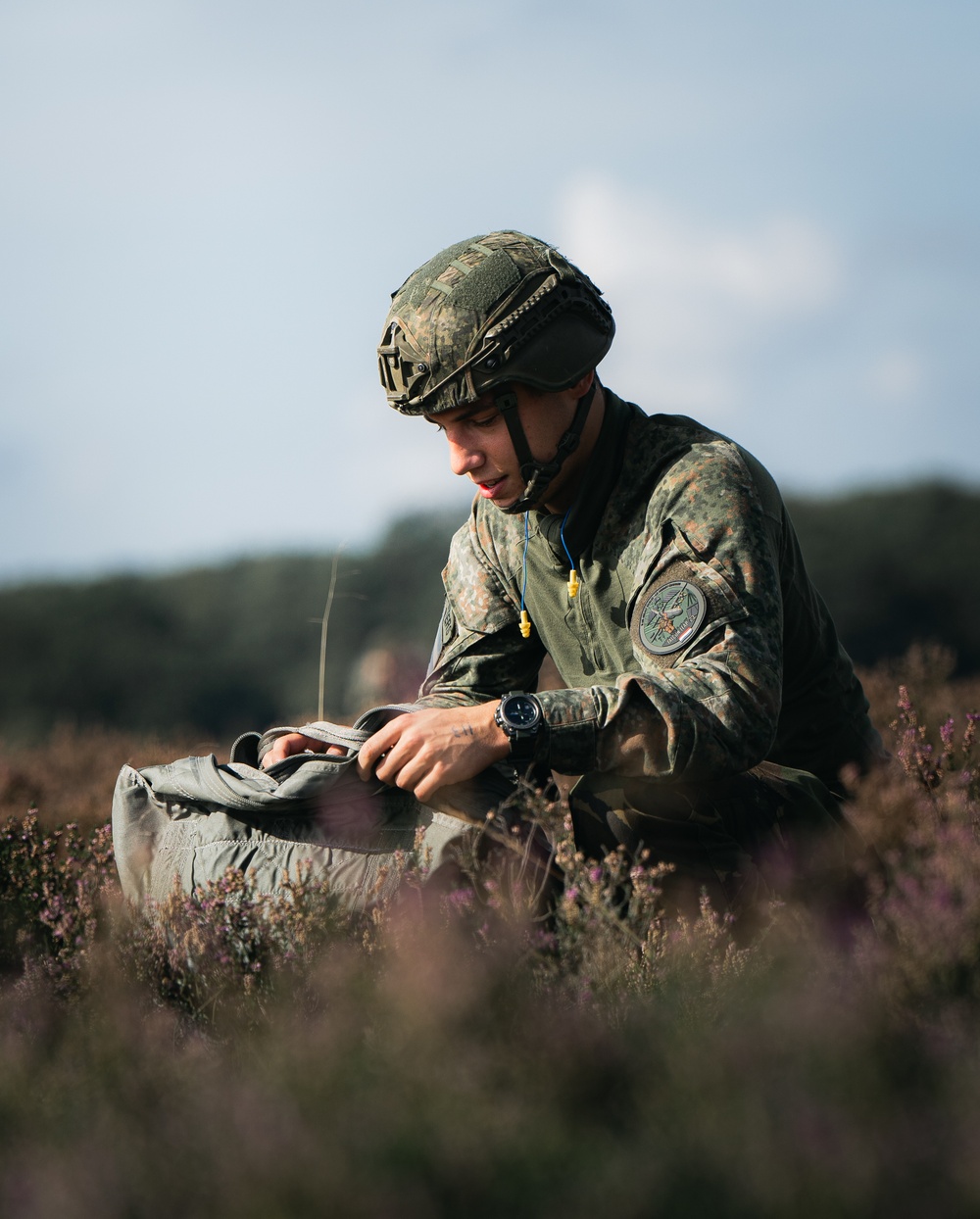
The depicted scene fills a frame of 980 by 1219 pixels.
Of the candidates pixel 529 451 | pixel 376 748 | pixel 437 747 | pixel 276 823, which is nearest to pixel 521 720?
pixel 437 747

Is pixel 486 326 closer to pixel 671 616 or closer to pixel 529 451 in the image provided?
pixel 529 451

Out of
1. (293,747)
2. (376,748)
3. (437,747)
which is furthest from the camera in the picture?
(293,747)

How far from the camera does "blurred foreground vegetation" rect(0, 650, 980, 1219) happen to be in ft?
6.56

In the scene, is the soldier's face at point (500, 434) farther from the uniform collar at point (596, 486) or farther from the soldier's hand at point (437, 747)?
the soldier's hand at point (437, 747)

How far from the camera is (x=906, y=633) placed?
3281 cm

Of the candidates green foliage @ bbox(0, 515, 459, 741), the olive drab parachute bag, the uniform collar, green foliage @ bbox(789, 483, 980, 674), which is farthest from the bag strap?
green foliage @ bbox(789, 483, 980, 674)

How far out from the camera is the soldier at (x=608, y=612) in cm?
362

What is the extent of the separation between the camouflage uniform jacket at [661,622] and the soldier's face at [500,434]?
186 millimetres

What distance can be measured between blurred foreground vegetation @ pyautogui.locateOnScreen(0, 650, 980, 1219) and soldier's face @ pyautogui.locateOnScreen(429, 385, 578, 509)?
4.12 feet

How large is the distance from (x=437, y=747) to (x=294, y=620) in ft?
111

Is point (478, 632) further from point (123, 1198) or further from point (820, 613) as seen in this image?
point (123, 1198)

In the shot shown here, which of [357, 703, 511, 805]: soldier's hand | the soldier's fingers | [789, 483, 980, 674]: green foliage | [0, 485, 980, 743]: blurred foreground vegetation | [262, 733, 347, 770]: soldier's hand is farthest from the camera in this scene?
[0, 485, 980, 743]: blurred foreground vegetation

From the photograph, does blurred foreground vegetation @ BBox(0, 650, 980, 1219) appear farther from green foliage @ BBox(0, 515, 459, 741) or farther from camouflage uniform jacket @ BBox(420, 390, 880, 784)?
green foliage @ BBox(0, 515, 459, 741)

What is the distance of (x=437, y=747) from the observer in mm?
3594
